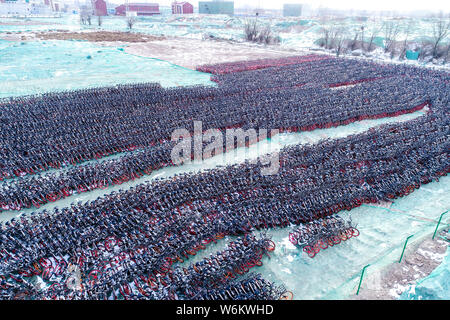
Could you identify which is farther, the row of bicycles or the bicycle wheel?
the row of bicycles

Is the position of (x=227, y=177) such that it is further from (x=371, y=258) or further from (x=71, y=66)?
(x=71, y=66)

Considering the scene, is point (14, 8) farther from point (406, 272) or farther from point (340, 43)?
point (406, 272)

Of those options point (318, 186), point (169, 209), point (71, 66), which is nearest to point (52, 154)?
point (169, 209)

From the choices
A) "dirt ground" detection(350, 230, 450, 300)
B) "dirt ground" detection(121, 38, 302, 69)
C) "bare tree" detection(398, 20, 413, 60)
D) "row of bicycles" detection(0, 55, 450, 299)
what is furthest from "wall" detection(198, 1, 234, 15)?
"dirt ground" detection(350, 230, 450, 300)

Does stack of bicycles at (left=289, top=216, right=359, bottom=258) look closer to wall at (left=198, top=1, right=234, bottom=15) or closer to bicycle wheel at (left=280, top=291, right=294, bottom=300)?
bicycle wheel at (left=280, top=291, right=294, bottom=300)

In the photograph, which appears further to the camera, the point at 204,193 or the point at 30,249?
the point at 204,193

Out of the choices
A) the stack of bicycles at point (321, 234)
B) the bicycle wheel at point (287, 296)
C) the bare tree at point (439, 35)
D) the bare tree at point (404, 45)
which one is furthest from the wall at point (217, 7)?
the bicycle wheel at point (287, 296)

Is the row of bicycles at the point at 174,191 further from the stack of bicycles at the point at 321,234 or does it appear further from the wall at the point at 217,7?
Result: the wall at the point at 217,7

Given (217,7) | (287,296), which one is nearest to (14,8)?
(217,7)

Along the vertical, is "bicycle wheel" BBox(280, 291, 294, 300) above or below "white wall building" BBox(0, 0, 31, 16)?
below
